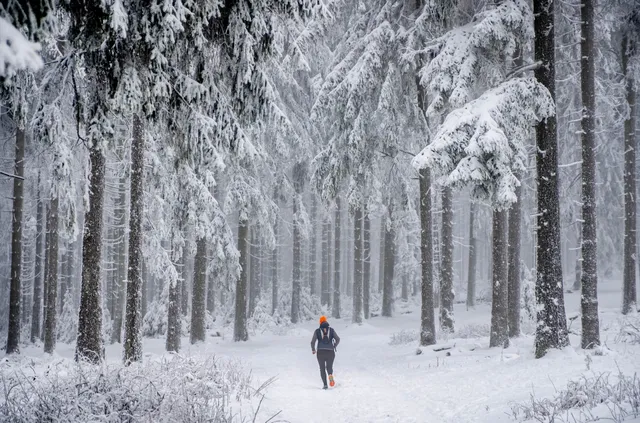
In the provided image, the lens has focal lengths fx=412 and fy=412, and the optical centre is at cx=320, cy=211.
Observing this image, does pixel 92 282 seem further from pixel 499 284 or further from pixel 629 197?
pixel 629 197

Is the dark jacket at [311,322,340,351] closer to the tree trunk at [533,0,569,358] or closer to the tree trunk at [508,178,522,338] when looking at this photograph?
the tree trunk at [533,0,569,358]

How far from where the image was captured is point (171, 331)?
15.1 m

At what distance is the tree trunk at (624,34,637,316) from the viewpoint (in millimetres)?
16094

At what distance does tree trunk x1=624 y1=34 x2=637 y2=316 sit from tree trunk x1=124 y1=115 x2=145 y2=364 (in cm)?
1739

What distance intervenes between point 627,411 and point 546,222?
549 cm

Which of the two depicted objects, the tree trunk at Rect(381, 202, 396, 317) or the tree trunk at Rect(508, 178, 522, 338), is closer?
the tree trunk at Rect(508, 178, 522, 338)

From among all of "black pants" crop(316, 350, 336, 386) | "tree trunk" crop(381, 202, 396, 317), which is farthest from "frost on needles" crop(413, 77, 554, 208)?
"tree trunk" crop(381, 202, 396, 317)

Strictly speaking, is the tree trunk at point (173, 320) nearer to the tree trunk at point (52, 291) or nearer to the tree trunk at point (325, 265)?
the tree trunk at point (52, 291)

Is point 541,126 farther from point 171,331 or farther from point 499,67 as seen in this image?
point 171,331

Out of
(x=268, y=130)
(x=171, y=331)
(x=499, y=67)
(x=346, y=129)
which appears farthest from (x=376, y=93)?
(x=171, y=331)

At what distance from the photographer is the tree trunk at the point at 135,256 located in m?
9.38

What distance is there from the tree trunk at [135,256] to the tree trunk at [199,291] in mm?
6741

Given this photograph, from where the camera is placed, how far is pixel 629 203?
1619cm

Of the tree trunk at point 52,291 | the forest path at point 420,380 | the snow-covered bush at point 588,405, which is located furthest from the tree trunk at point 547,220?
the tree trunk at point 52,291
